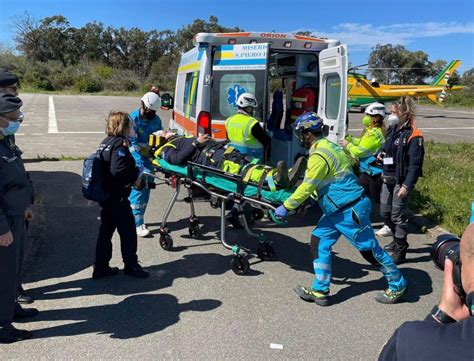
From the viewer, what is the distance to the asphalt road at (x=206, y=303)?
3.18 metres

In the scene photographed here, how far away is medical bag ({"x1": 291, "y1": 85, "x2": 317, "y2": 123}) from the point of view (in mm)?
7266

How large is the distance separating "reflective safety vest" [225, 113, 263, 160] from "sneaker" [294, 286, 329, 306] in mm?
2089

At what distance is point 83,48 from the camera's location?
7225 centimetres

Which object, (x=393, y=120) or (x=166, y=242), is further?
(x=393, y=120)

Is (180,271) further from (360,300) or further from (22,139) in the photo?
(22,139)

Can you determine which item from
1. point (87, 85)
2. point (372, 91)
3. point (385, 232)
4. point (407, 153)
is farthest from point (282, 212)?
point (87, 85)

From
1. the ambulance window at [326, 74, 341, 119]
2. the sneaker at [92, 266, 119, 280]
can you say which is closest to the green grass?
the ambulance window at [326, 74, 341, 119]

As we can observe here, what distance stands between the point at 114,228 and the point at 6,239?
1.35m

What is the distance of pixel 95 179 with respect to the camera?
152 inches

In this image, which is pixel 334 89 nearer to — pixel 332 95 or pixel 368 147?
pixel 332 95

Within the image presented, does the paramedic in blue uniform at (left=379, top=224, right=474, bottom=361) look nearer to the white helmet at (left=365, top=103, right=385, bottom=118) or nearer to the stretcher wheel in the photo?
the stretcher wheel

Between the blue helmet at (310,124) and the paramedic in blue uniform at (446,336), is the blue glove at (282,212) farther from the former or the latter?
the paramedic in blue uniform at (446,336)

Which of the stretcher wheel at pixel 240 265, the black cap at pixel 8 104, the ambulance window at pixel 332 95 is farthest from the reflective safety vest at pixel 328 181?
the ambulance window at pixel 332 95

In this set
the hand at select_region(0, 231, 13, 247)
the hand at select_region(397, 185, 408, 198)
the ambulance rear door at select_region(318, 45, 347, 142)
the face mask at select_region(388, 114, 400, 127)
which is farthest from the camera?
the ambulance rear door at select_region(318, 45, 347, 142)
